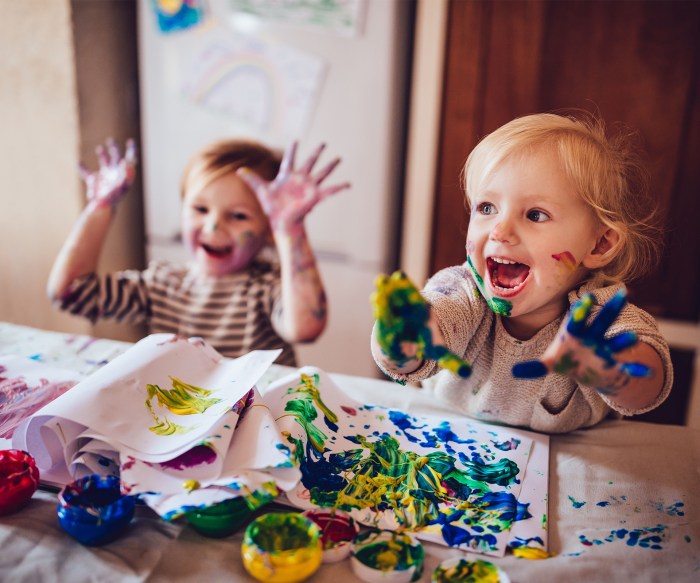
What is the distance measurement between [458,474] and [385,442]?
0.32 feet

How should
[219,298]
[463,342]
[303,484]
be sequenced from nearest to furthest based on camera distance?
[303,484], [463,342], [219,298]

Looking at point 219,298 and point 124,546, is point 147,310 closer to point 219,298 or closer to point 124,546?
point 219,298

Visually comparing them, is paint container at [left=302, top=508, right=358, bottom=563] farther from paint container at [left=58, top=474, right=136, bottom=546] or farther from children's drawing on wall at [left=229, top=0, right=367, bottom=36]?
children's drawing on wall at [left=229, top=0, right=367, bottom=36]

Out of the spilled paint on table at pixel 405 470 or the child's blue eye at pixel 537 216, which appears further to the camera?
the child's blue eye at pixel 537 216

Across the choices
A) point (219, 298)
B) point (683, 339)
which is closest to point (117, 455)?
point (219, 298)

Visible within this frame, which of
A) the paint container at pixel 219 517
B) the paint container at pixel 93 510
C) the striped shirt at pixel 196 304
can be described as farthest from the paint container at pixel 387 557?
the striped shirt at pixel 196 304

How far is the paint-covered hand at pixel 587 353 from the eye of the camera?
0.56 m

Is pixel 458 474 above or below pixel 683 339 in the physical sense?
above

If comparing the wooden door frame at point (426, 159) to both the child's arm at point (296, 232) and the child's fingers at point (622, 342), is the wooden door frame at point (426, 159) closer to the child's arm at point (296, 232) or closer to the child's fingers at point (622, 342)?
the child's arm at point (296, 232)

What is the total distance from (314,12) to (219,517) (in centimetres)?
154

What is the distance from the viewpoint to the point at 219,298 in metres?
1.31

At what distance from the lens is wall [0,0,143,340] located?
6.07 ft

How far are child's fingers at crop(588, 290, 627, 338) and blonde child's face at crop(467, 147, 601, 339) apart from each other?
0.57 feet

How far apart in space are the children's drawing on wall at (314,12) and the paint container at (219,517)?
1.48 meters
